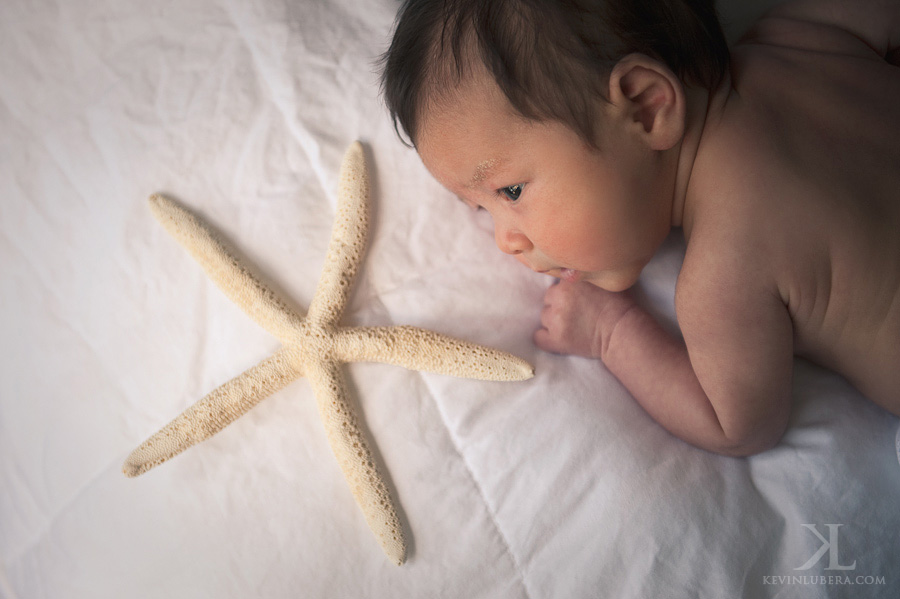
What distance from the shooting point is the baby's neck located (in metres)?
0.83

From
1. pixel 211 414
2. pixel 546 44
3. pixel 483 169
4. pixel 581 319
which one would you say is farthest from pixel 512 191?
pixel 211 414

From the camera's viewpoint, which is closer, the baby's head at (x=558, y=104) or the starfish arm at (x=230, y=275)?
the baby's head at (x=558, y=104)

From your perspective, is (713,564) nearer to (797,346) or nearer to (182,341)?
(797,346)

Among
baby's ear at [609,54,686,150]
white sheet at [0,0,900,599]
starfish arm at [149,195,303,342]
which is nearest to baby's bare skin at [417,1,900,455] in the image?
baby's ear at [609,54,686,150]

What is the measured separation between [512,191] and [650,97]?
0.70 feet

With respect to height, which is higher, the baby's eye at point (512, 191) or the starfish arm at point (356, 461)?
the baby's eye at point (512, 191)

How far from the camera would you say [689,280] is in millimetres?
853

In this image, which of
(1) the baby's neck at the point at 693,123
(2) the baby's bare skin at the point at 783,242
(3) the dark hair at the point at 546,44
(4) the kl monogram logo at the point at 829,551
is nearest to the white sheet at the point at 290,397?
(4) the kl monogram logo at the point at 829,551

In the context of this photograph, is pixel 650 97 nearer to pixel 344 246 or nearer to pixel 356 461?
pixel 344 246

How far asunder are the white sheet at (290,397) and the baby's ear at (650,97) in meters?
0.34

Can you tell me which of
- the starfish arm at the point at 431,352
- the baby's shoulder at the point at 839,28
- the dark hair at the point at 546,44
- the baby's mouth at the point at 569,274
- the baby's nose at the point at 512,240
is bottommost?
the starfish arm at the point at 431,352

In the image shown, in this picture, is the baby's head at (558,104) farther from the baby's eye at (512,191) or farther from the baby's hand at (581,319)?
the baby's hand at (581,319)

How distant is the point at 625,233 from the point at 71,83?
0.99 m

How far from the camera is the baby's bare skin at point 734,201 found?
763mm
